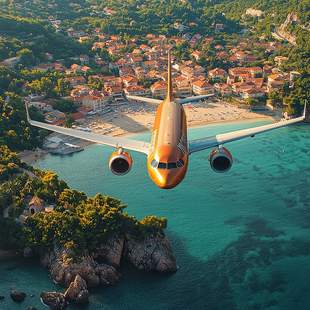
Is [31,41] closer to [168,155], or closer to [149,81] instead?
[149,81]

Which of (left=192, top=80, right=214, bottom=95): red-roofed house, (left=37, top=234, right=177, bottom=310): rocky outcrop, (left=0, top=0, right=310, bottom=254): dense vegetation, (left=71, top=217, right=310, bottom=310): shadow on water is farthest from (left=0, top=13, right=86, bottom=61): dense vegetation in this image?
(left=71, top=217, right=310, bottom=310): shadow on water

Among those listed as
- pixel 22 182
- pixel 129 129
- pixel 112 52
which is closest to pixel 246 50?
pixel 112 52

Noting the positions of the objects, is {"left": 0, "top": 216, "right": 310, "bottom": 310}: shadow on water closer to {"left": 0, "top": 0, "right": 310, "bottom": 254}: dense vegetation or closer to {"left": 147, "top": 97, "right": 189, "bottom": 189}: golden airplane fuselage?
{"left": 0, "top": 0, "right": 310, "bottom": 254}: dense vegetation

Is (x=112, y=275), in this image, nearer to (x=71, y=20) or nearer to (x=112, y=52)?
(x=112, y=52)

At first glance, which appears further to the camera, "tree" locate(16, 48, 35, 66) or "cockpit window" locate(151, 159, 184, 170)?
"tree" locate(16, 48, 35, 66)

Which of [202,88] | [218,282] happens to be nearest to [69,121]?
[202,88]

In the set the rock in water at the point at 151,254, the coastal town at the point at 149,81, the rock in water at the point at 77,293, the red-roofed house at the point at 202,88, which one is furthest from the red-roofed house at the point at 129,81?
the rock in water at the point at 77,293
